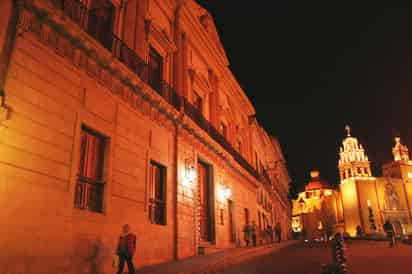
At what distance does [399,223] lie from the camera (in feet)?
181

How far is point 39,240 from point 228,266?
576 centimetres

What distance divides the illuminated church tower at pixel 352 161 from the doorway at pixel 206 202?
4855cm

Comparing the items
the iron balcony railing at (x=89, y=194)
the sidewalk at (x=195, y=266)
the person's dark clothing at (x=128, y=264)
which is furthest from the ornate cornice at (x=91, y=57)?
the sidewalk at (x=195, y=266)

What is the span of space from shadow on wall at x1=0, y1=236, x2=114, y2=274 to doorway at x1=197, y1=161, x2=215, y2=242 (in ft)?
24.4

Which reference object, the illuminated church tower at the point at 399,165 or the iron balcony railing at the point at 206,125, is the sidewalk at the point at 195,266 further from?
the illuminated church tower at the point at 399,165

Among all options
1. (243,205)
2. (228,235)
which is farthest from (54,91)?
(243,205)

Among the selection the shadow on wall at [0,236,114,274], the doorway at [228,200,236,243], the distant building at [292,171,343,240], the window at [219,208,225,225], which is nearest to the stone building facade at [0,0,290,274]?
the shadow on wall at [0,236,114,274]

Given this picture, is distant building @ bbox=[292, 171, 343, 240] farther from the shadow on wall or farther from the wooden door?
the shadow on wall

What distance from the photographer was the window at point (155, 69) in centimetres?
1294

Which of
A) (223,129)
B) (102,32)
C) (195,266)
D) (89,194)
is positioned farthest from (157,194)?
(223,129)

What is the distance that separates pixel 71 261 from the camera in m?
7.40

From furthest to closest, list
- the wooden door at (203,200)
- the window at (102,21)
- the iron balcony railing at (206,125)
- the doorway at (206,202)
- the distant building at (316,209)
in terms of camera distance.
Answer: the distant building at (316,209), the doorway at (206,202), the wooden door at (203,200), the iron balcony railing at (206,125), the window at (102,21)

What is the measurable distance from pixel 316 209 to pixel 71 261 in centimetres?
7139

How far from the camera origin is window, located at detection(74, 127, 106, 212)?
27.9ft
